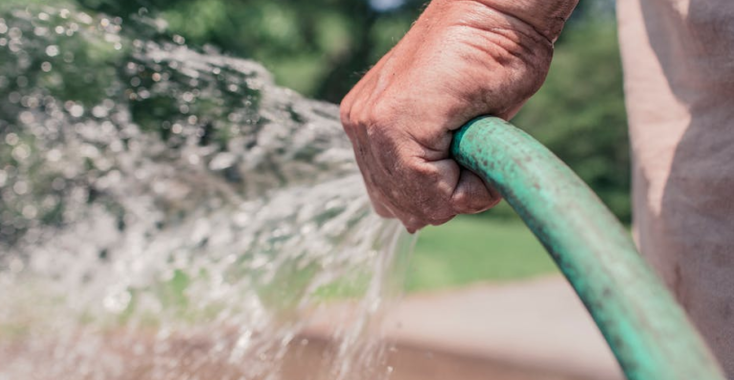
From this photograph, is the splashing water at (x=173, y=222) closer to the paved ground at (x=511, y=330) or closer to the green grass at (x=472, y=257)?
the paved ground at (x=511, y=330)

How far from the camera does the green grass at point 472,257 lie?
9.25 m

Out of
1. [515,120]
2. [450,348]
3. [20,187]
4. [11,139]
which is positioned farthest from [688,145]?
[515,120]

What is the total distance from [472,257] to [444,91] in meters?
9.65

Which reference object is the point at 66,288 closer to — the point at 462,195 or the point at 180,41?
the point at 180,41

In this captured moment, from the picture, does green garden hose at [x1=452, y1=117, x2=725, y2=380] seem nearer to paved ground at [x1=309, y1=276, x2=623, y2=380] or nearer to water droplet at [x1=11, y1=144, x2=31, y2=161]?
paved ground at [x1=309, y1=276, x2=623, y2=380]

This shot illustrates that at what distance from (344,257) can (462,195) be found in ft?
2.61

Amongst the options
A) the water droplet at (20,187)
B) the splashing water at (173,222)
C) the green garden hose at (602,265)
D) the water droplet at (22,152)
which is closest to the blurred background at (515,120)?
the water droplet at (22,152)

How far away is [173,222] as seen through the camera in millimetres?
3871

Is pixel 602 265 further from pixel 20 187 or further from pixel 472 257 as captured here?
pixel 472 257

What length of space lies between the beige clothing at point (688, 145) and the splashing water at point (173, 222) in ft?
1.65

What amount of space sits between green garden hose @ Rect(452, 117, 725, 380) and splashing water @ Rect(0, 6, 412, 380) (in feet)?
2.80

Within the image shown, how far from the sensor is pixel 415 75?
1169mm

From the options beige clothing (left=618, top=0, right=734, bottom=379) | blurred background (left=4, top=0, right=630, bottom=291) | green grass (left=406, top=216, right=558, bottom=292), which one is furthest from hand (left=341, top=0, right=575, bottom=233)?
blurred background (left=4, top=0, right=630, bottom=291)

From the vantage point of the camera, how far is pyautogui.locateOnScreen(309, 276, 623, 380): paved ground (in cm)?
607
